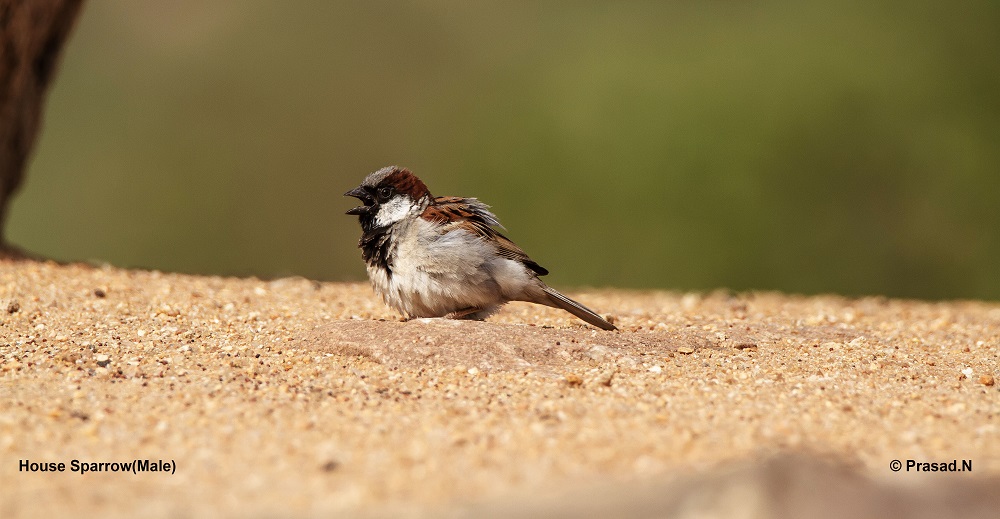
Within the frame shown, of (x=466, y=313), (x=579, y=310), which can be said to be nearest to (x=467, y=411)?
(x=466, y=313)

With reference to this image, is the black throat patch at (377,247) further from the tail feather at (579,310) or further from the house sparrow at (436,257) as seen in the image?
the tail feather at (579,310)

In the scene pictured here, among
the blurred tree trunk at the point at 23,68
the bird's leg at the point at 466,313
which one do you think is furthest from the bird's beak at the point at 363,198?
the blurred tree trunk at the point at 23,68

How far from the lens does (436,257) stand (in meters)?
5.53

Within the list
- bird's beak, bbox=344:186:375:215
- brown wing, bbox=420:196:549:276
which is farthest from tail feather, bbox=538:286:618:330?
bird's beak, bbox=344:186:375:215

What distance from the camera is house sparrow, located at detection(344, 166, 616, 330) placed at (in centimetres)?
554

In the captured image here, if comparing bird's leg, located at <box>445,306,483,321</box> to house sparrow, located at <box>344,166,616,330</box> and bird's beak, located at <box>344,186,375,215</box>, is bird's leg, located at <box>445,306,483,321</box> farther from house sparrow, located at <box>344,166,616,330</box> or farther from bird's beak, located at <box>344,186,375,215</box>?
bird's beak, located at <box>344,186,375,215</box>

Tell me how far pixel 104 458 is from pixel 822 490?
2201 millimetres

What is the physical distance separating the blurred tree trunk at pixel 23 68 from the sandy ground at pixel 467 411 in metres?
2.42

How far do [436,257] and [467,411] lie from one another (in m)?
1.69

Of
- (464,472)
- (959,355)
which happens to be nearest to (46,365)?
(464,472)

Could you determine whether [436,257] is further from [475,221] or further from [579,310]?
[579,310]

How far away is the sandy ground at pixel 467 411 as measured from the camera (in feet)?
9.50

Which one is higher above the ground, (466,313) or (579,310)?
(579,310)

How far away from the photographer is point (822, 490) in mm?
2727
